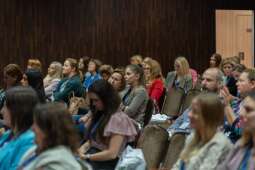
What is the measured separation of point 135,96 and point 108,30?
24.8ft

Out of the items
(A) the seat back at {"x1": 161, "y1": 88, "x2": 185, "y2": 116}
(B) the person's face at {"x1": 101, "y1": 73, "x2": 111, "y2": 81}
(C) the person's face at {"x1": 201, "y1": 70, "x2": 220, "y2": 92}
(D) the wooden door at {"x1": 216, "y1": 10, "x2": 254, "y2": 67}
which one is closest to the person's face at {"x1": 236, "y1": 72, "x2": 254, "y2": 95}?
(C) the person's face at {"x1": 201, "y1": 70, "x2": 220, "y2": 92}

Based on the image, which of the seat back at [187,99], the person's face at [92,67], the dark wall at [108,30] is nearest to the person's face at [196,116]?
the seat back at [187,99]

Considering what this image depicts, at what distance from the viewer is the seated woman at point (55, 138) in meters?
2.99

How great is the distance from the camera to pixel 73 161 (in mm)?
3029

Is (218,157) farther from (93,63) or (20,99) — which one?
(93,63)

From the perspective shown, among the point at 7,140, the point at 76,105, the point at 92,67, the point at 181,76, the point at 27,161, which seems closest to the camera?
the point at 27,161

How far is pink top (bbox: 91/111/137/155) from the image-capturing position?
4.61 metres

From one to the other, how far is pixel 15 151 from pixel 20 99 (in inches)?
12.9

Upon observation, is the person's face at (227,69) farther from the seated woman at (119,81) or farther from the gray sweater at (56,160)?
the gray sweater at (56,160)

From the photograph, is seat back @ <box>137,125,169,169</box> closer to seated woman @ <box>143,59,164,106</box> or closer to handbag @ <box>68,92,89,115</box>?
handbag @ <box>68,92,89,115</box>

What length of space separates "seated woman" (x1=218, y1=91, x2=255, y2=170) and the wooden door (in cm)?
1206

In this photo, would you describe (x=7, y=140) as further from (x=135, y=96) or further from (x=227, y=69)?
(x=227, y=69)

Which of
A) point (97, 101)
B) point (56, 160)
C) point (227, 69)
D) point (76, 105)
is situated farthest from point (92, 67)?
point (56, 160)

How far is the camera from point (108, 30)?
14234 mm
